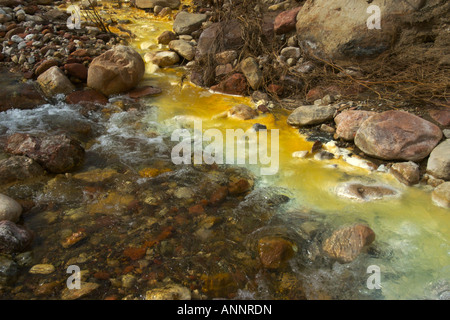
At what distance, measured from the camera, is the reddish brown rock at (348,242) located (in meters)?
2.88

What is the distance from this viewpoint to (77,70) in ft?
18.6

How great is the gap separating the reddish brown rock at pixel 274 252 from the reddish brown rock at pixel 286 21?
443 cm

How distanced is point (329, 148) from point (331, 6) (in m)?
2.57

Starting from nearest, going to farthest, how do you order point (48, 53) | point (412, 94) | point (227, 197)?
1. point (227, 197)
2. point (412, 94)
3. point (48, 53)

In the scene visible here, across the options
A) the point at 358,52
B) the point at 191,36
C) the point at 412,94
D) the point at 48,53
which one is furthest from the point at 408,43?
the point at 48,53

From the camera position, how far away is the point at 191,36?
7.36m

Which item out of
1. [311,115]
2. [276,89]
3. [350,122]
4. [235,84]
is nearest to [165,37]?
[235,84]

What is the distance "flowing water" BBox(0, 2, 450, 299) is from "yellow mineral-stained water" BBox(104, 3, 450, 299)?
11 millimetres

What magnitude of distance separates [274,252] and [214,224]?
625 mm

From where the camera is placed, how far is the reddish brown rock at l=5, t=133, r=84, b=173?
380 centimetres

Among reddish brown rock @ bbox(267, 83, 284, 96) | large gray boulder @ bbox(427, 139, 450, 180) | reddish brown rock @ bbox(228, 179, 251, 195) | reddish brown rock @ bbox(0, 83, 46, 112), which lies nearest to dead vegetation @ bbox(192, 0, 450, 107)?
reddish brown rock @ bbox(267, 83, 284, 96)

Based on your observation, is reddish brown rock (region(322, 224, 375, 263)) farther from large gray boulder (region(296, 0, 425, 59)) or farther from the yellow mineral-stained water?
large gray boulder (region(296, 0, 425, 59))

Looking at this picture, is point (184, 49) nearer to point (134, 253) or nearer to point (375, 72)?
point (375, 72)

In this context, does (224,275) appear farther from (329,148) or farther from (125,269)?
(329,148)
